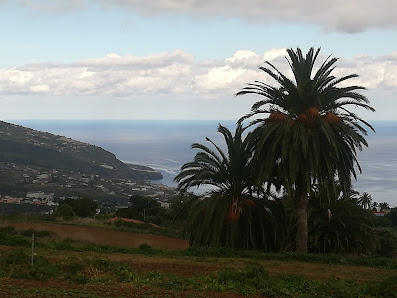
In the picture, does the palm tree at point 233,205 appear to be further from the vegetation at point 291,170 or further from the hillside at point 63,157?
the hillside at point 63,157

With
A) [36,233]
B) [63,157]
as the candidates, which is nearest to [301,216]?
[36,233]

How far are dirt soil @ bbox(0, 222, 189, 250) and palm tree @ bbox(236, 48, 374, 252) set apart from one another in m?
6.50

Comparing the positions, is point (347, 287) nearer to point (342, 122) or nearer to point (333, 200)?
point (342, 122)

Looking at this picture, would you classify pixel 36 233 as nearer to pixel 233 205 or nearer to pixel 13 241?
pixel 13 241

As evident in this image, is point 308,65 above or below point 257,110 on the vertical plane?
above

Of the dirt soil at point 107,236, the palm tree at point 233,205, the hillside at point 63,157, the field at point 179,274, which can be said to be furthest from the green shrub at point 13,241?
the hillside at point 63,157

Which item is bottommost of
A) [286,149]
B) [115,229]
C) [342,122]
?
[115,229]

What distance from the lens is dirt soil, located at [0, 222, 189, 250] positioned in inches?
798

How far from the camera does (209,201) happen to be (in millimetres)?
17281

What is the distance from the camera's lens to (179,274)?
35.7ft

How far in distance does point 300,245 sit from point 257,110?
540 centimetres

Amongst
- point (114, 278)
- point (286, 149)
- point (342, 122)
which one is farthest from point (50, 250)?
point (342, 122)

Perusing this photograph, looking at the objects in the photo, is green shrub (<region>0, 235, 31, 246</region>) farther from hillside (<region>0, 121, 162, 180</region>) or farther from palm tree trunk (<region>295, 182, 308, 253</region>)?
hillside (<region>0, 121, 162, 180</region>)

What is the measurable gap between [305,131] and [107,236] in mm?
11923
